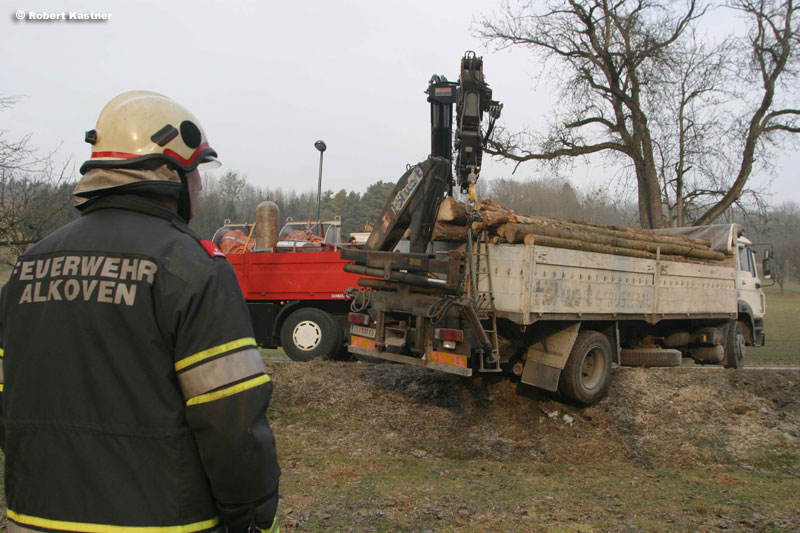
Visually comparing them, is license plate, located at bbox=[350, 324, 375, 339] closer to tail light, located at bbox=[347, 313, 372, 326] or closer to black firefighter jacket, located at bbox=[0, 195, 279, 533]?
tail light, located at bbox=[347, 313, 372, 326]

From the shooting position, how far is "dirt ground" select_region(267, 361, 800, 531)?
459 cm

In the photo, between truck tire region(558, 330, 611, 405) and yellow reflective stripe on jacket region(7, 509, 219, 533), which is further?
truck tire region(558, 330, 611, 405)

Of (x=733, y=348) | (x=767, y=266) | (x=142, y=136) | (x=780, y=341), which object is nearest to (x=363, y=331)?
(x=142, y=136)

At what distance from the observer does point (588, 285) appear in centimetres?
751

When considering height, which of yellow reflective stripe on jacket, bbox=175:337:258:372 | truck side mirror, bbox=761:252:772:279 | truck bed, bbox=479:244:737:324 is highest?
truck side mirror, bbox=761:252:772:279

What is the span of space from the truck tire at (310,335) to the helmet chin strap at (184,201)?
27.9ft

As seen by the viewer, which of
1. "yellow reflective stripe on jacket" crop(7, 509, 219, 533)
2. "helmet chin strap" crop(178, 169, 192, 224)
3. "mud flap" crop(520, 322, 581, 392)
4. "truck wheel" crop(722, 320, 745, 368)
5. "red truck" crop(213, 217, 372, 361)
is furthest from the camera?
"truck wheel" crop(722, 320, 745, 368)

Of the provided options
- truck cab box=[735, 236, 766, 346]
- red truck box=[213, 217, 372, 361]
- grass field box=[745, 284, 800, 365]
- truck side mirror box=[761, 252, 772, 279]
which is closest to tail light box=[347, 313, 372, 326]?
red truck box=[213, 217, 372, 361]

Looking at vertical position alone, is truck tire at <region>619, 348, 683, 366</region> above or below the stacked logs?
below

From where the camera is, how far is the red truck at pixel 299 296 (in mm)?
10594

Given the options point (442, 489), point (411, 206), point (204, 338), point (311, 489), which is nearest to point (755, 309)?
point (411, 206)

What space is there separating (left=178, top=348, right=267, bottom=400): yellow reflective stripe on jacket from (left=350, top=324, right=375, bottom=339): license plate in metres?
5.70

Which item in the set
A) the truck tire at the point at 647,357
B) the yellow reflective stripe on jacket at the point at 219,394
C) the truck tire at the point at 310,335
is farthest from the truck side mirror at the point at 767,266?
the yellow reflective stripe on jacket at the point at 219,394

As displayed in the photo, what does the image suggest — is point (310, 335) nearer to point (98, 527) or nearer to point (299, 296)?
point (299, 296)
